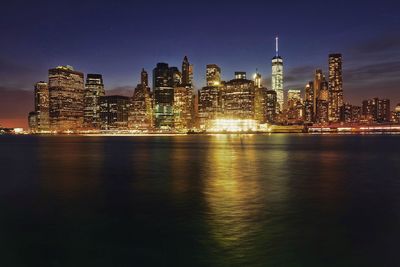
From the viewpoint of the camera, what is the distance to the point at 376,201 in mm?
35688

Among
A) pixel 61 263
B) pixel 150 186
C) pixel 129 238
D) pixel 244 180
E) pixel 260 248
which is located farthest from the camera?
pixel 244 180

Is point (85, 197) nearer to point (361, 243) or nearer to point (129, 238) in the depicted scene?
point (129, 238)

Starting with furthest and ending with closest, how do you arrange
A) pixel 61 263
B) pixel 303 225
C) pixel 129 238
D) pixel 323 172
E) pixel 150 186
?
1. pixel 323 172
2. pixel 150 186
3. pixel 303 225
4. pixel 129 238
5. pixel 61 263

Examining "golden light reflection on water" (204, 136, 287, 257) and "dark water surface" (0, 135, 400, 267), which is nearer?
"dark water surface" (0, 135, 400, 267)

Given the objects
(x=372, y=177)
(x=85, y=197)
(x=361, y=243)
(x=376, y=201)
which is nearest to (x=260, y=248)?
(x=361, y=243)

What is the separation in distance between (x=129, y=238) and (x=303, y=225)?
37.4 feet

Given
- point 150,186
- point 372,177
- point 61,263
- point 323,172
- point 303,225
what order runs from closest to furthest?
point 61,263
point 303,225
point 150,186
point 372,177
point 323,172

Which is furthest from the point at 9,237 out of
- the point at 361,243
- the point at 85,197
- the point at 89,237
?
the point at 361,243

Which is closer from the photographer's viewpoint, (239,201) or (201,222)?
(201,222)

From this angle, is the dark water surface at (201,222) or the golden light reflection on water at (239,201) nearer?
the dark water surface at (201,222)

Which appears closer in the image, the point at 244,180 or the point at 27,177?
the point at 244,180

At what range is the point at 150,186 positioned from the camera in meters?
45.6

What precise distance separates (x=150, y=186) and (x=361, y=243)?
27782 mm

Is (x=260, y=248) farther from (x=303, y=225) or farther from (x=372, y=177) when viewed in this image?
(x=372, y=177)
